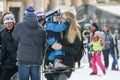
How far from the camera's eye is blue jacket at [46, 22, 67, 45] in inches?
324

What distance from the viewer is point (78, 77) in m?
14.8

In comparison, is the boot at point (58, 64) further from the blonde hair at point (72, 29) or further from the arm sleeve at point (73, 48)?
the blonde hair at point (72, 29)

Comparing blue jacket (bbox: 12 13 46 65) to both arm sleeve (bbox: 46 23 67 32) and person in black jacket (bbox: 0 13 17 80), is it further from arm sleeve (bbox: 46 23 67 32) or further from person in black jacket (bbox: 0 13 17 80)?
person in black jacket (bbox: 0 13 17 80)

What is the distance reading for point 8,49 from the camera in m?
8.70

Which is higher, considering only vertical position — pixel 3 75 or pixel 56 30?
pixel 56 30

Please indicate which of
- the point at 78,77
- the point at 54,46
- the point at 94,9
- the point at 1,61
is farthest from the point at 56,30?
the point at 94,9

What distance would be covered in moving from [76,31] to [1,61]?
1417 mm

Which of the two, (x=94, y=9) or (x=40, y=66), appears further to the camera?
(x=94, y=9)

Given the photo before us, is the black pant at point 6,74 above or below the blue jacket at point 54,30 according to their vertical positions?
below

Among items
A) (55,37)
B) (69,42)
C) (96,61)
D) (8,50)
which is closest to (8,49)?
(8,50)

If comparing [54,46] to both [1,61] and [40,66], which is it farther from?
[1,61]

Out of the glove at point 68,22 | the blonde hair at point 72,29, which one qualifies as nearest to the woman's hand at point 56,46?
the blonde hair at point 72,29

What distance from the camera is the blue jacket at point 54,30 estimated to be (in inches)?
324

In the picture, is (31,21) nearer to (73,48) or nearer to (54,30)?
(54,30)
